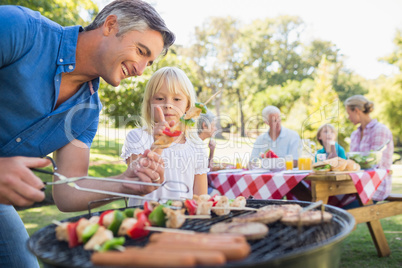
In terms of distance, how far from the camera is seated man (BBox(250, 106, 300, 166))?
6.48 m

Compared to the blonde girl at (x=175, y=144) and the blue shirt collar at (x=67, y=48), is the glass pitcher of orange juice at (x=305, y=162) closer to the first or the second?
the blonde girl at (x=175, y=144)

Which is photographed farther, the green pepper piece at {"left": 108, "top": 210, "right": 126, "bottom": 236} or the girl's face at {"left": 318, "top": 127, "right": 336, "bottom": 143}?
the girl's face at {"left": 318, "top": 127, "right": 336, "bottom": 143}

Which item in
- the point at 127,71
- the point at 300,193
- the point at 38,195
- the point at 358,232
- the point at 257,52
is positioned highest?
the point at 257,52

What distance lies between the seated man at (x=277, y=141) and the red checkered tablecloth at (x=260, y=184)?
2.31 m

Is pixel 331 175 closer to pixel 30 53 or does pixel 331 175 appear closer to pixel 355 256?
pixel 355 256

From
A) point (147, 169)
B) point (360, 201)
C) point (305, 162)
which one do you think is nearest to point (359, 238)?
point (360, 201)

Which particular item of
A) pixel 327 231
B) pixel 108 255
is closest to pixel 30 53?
pixel 108 255

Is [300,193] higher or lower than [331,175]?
lower

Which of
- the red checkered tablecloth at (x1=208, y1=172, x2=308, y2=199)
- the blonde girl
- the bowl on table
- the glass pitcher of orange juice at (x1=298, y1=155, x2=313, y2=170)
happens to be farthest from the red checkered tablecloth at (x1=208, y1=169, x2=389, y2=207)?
the blonde girl

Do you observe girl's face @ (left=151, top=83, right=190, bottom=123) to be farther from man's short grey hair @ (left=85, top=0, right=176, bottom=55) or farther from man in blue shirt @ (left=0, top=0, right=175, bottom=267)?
man's short grey hair @ (left=85, top=0, right=176, bottom=55)

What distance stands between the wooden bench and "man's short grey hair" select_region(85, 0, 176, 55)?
266cm

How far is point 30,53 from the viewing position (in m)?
1.83

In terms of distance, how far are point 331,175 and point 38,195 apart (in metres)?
3.28

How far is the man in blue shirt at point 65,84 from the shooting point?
1.84m
